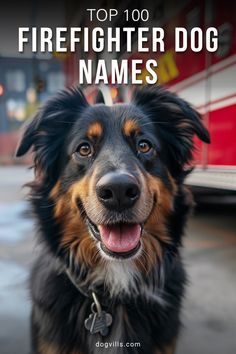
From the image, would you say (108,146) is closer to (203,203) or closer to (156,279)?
(156,279)

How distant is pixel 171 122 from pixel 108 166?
Answer: 537 millimetres

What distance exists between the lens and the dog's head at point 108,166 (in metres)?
1.54

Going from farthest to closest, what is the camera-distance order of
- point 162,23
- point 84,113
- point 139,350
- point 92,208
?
1. point 162,23
2. point 84,113
3. point 139,350
4. point 92,208

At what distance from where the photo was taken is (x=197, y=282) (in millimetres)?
2385

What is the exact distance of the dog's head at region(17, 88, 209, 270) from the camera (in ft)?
5.07

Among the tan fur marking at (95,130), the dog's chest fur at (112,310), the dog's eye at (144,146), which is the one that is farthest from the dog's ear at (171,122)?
the dog's chest fur at (112,310)

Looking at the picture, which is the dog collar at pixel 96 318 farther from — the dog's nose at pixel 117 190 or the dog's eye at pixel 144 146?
the dog's eye at pixel 144 146

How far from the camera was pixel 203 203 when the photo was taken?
356 cm

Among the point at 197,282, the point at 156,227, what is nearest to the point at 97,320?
the point at 156,227

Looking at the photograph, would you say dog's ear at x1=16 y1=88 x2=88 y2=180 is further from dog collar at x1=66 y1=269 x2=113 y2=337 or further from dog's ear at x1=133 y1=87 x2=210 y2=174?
dog collar at x1=66 y1=269 x2=113 y2=337

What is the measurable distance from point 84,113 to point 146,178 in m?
0.44

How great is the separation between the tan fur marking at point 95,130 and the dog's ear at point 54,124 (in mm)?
139

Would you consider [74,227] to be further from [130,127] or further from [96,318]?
[130,127]

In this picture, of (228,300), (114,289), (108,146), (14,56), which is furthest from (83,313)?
(14,56)
